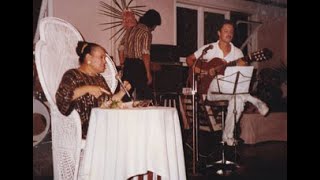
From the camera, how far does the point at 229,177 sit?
334 cm

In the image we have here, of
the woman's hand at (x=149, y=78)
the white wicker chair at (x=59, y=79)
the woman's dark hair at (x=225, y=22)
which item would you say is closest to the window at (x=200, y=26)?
the woman's dark hair at (x=225, y=22)

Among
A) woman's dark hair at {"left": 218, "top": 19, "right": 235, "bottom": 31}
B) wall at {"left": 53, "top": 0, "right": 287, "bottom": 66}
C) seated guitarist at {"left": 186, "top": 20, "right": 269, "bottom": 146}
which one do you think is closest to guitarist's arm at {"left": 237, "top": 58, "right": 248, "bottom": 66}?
seated guitarist at {"left": 186, "top": 20, "right": 269, "bottom": 146}

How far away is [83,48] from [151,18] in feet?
2.13

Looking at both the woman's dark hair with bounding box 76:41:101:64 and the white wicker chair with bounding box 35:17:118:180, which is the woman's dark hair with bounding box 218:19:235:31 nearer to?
the woman's dark hair with bounding box 76:41:101:64

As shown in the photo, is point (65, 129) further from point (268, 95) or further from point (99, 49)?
point (268, 95)

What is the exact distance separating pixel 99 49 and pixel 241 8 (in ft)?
4.24

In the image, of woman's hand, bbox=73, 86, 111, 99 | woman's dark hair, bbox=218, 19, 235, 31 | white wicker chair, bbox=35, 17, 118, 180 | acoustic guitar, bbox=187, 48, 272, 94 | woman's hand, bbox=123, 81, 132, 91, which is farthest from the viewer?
woman's dark hair, bbox=218, 19, 235, 31

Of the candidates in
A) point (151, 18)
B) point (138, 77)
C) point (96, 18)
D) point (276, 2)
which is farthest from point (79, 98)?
point (276, 2)

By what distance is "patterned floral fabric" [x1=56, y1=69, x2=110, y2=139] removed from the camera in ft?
9.09

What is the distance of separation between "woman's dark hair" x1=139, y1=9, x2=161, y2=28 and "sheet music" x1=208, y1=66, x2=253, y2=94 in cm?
70

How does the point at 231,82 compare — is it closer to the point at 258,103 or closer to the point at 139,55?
the point at 258,103
